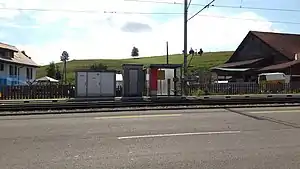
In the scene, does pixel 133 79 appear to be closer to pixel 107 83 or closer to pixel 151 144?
pixel 107 83

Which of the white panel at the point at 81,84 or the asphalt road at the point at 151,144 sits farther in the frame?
the white panel at the point at 81,84

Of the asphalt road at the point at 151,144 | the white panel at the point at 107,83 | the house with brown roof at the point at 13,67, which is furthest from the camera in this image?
the house with brown roof at the point at 13,67

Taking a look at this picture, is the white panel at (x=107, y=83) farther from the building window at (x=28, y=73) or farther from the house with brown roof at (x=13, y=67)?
the building window at (x=28, y=73)

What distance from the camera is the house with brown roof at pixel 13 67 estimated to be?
55.4 meters

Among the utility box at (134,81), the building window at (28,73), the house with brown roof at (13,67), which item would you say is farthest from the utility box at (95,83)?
the building window at (28,73)

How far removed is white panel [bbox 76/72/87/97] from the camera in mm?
28750

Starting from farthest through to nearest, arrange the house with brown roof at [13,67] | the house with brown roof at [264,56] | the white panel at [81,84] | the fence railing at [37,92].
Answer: the house with brown roof at [264,56] → the house with brown roof at [13,67] → the fence railing at [37,92] → the white panel at [81,84]

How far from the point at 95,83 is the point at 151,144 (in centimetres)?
2055

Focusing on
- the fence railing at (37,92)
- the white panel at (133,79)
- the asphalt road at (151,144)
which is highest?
the white panel at (133,79)

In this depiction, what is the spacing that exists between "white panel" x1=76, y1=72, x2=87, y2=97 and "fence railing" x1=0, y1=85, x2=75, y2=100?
2.54 meters

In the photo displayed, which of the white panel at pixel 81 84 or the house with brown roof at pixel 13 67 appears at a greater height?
the house with brown roof at pixel 13 67

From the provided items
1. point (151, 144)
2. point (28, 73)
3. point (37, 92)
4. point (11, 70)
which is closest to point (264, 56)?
point (28, 73)

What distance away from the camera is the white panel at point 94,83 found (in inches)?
1136

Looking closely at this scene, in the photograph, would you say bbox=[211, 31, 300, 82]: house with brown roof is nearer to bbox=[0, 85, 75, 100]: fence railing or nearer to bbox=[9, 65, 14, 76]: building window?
bbox=[9, 65, 14, 76]: building window
